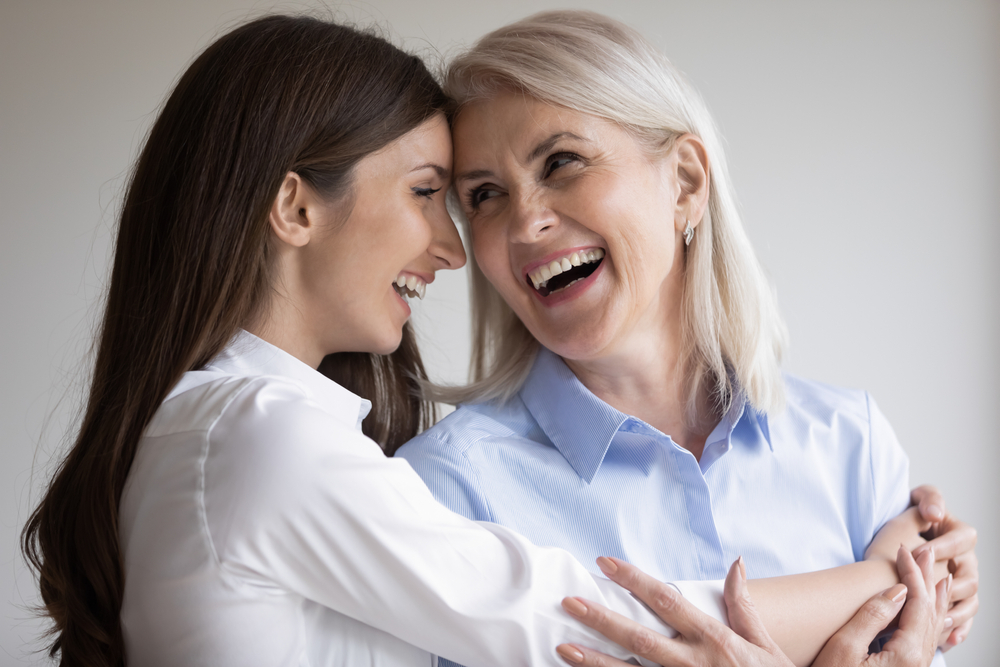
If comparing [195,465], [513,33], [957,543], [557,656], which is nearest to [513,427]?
[557,656]

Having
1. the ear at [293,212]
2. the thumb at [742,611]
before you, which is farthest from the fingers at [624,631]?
the ear at [293,212]

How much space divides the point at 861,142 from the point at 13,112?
333 cm

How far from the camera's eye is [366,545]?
1076mm

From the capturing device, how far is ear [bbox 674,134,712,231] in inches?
65.2

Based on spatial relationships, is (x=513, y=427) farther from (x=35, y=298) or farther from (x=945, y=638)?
(x=35, y=298)

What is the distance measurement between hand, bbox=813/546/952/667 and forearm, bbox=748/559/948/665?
0.02 m

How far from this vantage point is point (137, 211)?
4.60 feet

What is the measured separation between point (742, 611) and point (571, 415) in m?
0.51

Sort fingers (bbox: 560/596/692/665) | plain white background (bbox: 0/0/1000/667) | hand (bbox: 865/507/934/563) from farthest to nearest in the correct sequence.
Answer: plain white background (bbox: 0/0/1000/667) < hand (bbox: 865/507/934/563) < fingers (bbox: 560/596/692/665)

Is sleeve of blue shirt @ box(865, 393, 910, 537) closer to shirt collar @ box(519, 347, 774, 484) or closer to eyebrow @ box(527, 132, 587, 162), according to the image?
shirt collar @ box(519, 347, 774, 484)

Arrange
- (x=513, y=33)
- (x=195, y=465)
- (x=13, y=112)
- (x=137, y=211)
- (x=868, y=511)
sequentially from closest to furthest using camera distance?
(x=195, y=465), (x=137, y=211), (x=513, y=33), (x=868, y=511), (x=13, y=112)

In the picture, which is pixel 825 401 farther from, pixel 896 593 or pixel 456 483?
pixel 456 483

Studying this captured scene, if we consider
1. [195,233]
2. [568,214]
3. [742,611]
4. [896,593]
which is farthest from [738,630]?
[195,233]

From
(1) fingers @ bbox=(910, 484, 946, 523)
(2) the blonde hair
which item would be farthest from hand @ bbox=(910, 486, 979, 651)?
(2) the blonde hair
